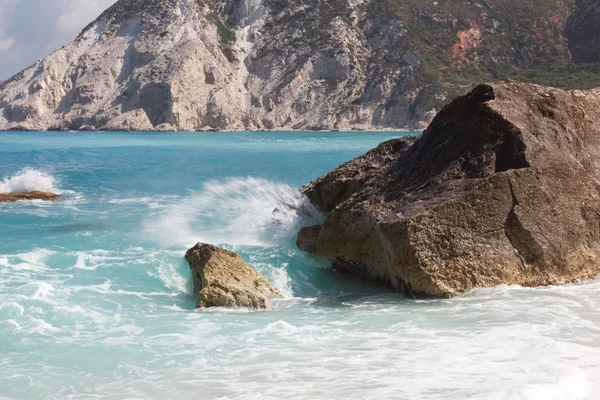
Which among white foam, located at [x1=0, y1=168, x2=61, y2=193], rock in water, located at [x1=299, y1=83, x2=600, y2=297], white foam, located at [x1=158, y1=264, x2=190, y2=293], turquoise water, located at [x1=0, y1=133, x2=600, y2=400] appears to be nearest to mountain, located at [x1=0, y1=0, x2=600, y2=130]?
white foam, located at [x1=0, y1=168, x2=61, y2=193]

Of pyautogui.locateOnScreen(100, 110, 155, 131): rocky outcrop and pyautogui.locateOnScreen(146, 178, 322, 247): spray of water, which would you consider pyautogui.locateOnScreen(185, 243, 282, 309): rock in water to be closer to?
pyautogui.locateOnScreen(146, 178, 322, 247): spray of water

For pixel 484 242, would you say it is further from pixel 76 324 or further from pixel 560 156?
pixel 76 324

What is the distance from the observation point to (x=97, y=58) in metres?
97.6

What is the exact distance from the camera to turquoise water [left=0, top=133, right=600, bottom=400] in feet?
16.3

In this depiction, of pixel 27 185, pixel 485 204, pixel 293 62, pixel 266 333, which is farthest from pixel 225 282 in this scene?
pixel 293 62

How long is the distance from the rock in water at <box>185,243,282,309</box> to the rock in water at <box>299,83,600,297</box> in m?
1.57

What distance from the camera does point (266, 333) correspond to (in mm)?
6457

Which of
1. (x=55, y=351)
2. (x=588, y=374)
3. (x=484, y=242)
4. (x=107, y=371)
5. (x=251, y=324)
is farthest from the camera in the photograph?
(x=484, y=242)

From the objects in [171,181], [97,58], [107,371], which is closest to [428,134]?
[107,371]

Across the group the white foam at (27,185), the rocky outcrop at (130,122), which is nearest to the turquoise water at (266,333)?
the white foam at (27,185)

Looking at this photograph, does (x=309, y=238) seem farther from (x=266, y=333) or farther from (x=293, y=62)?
(x=293, y=62)

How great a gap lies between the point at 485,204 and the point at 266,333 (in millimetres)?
3068

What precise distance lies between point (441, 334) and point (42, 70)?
335 ft

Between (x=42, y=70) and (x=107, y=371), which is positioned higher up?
(x=42, y=70)
